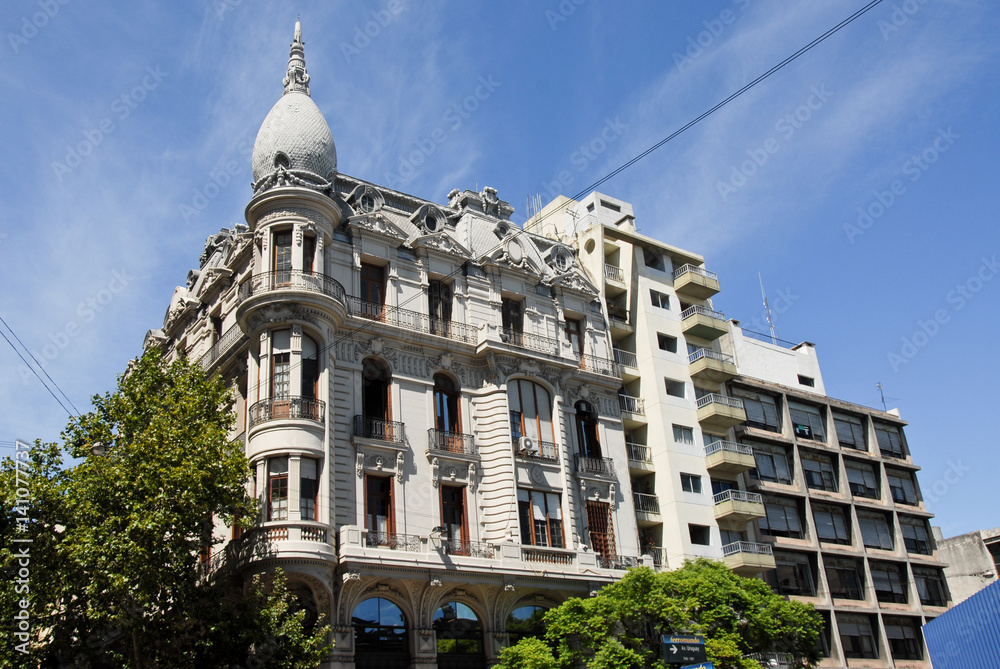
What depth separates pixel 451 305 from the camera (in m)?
39.8

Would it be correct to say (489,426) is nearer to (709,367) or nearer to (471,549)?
(471,549)

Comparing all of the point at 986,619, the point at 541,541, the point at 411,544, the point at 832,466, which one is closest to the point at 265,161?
the point at 411,544

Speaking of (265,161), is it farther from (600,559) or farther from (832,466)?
(832,466)

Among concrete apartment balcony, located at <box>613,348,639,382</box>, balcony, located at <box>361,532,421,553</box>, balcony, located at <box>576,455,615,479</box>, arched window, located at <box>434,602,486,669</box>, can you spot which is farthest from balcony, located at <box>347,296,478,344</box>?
arched window, located at <box>434,602,486,669</box>

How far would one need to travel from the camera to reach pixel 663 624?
31281 millimetres

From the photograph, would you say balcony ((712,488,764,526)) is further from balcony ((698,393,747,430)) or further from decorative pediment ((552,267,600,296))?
decorative pediment ((552,267,600,296))

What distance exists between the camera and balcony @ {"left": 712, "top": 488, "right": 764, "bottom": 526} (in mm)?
43750

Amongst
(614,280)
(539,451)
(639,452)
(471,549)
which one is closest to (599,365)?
(639,452)

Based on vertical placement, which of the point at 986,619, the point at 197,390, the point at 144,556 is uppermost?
the point at 197,390

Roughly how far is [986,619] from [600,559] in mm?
14065

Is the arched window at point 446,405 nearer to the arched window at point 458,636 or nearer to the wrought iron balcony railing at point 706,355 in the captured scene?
the arched window at point 458,636

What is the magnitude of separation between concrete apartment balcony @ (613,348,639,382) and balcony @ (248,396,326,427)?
17.4m

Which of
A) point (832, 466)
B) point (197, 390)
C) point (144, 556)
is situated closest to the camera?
point (144, 556)

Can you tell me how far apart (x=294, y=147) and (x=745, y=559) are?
1035 inches
